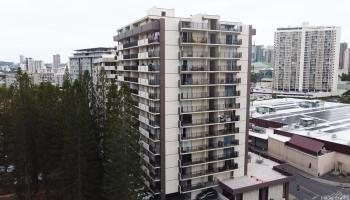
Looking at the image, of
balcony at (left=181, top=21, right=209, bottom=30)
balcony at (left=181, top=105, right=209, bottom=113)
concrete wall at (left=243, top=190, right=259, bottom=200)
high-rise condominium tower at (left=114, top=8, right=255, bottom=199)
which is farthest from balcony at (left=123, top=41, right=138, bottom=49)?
concrete wall at (left=243, top=190, right=259, bottom=200)

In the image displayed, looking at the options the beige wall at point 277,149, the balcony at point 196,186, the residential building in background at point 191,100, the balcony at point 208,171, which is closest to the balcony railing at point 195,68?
the residential building in background at point 191,100

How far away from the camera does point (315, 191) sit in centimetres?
3584

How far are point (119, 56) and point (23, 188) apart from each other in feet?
66.9

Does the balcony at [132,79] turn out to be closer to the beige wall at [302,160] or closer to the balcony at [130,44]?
the balcony at [130,44]

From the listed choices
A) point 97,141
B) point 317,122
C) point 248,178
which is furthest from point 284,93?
point 97,141

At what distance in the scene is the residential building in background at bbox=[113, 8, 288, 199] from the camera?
28797 millimetres

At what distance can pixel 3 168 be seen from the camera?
114 feet

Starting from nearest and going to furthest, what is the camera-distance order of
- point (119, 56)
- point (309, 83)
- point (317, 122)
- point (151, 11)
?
point (151, 11) < point (119, 56) < point (317, 122) < point (309, 83)

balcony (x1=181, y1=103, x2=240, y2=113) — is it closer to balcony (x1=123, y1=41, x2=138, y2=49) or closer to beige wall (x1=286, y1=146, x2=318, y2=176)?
balcony (x1=123, y1=41, x2=138, y2=49)

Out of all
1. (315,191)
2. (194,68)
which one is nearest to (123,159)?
(194,68)

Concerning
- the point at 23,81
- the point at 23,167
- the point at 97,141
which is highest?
the point at 23,81

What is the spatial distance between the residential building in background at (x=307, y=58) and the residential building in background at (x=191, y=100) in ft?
312

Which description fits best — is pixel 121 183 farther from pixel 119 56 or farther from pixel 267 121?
pixel 267 121

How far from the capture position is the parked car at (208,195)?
102 feet
